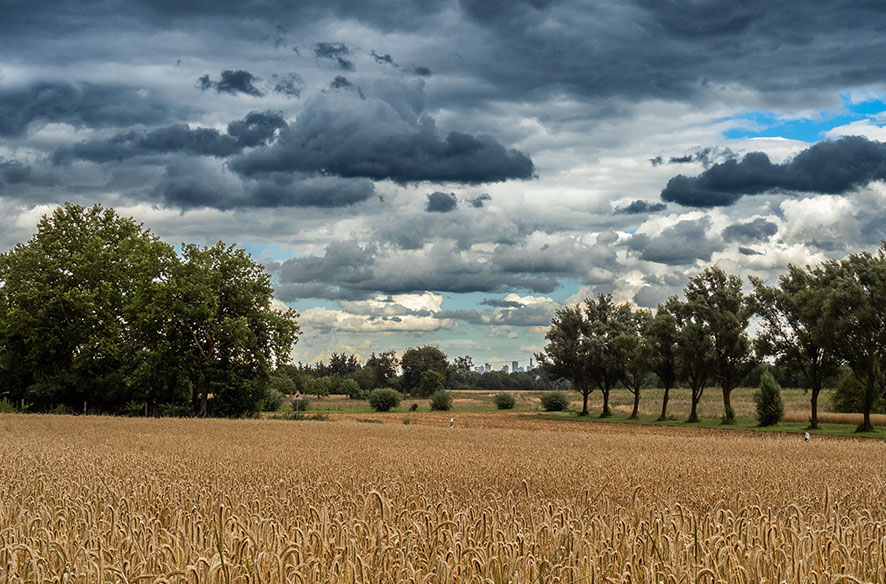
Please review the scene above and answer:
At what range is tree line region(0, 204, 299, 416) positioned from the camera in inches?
2215

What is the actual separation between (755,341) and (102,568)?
54.3 m

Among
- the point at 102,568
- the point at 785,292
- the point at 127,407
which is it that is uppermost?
the point at 785,292

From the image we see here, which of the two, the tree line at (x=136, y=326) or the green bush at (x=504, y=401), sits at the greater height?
the tree line at (x=136, y=326)

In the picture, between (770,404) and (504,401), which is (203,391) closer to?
(770,404)

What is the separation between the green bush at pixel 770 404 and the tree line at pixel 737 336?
6.63ft

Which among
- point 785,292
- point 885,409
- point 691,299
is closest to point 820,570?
point 785,292

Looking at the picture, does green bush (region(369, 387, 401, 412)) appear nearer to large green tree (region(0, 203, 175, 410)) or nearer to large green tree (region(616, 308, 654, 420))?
large green tree (region(616, 308, 654, 420))

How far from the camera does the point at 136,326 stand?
56375 millimetres

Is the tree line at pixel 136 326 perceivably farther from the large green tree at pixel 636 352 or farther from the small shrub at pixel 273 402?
the large green tree at pixel 636 352

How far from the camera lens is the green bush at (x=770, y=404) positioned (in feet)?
179

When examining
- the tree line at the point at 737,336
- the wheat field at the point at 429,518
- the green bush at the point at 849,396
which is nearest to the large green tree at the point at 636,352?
the tree line at the point at 737,336

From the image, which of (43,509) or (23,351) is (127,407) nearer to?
(23,351)

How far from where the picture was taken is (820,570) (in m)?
6.00

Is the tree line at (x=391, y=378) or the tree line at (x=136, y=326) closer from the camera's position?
the tree line at (x=136, y=326)
